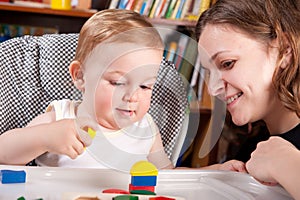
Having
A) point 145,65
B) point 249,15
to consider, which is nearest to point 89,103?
point 145,65

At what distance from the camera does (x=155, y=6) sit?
99.2 inches

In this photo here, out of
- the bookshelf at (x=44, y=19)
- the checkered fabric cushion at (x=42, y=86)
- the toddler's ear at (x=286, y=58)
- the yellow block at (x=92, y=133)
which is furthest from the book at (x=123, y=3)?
the yellow block at (x=92, y=133)

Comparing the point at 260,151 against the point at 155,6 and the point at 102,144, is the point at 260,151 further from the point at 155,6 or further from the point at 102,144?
the point at 155,6

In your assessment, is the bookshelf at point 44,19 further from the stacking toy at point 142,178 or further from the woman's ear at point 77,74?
the stacking toy at point 142,178

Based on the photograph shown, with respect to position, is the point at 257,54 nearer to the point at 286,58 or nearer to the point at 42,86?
the point at 286,58

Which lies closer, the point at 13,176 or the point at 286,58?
the point at 13,176

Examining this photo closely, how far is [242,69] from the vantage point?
1.14 meters

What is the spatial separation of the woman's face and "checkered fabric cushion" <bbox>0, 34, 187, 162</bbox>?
0.39ft

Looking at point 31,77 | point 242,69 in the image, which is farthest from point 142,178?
point 31,77

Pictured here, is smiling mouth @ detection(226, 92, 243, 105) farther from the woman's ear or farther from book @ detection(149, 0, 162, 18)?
book @ detection(149, 0, 162, 18)

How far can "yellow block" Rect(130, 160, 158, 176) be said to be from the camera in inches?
30.3

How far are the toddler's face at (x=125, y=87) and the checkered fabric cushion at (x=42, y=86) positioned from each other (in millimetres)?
313

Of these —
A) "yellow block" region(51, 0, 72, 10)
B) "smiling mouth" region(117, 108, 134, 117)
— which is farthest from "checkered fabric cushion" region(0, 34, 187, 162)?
"yellow block" region(51, 0, 72, 10)

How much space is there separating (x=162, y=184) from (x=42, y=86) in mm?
498
